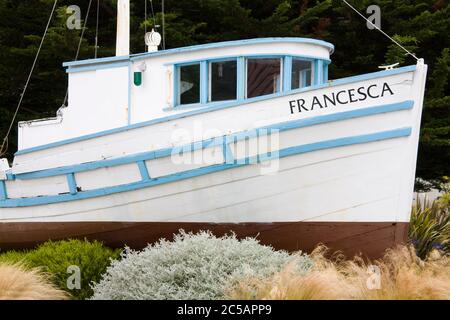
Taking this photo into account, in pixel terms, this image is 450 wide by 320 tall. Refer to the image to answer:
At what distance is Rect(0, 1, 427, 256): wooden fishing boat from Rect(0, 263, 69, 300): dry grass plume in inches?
80.1

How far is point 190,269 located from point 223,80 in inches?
124

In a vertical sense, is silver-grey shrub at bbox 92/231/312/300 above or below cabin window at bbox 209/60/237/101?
below

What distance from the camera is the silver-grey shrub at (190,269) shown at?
6262mm

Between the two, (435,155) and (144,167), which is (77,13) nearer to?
(144,167)

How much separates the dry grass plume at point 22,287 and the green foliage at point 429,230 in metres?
5.65

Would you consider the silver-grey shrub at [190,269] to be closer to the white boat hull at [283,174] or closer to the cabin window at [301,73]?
the white boat hull at [283,174]

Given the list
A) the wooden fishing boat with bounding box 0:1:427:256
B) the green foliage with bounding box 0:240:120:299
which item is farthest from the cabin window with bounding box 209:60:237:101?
the green foliage with bounding box 0:240:120:299

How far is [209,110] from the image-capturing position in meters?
8.18

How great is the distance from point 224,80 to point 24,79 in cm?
808

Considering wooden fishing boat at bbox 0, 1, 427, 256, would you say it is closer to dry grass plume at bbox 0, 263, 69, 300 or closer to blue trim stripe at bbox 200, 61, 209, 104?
blue trim stripe at bbox 200, 61, 209, 104

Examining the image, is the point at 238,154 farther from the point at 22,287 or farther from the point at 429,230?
the point at 429,230

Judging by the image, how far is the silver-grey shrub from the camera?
6.26 meters

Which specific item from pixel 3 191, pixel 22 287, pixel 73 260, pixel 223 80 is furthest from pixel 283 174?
pixel 3 191

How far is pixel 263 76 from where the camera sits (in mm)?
8641
